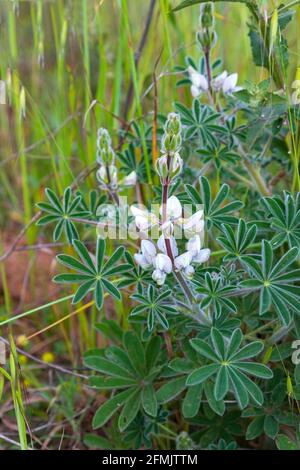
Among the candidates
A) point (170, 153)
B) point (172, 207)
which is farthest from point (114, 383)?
point (170, 153)

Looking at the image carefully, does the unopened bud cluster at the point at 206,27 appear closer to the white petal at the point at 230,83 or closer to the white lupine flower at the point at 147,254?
the white petal at the point at 230,83

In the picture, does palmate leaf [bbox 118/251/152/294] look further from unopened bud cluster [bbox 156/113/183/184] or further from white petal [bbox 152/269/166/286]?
unopened bud cluster [bbox 156/113/183/184]

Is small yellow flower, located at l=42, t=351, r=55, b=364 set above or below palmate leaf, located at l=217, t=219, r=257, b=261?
below

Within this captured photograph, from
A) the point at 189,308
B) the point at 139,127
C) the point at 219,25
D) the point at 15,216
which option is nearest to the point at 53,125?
the point at 15,216

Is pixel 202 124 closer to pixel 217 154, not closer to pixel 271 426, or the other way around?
pixel 217 154

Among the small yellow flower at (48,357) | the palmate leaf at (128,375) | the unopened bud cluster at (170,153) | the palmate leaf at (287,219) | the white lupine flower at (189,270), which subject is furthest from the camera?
the small yellow flower at (48,357)

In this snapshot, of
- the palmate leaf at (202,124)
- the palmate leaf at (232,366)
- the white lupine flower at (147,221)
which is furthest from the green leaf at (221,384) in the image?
the palmate leaf at (202,124)

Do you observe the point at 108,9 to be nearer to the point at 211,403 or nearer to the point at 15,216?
the point at 15,216

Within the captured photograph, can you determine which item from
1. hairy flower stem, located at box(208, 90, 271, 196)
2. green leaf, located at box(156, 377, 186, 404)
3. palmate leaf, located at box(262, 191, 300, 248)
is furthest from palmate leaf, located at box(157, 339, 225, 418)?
hairy flower stem, located at box(208, 90, 271, 196)
